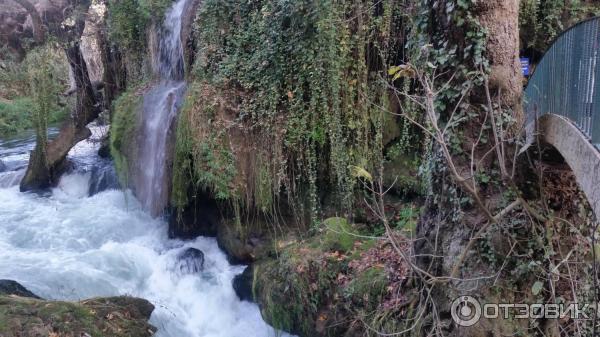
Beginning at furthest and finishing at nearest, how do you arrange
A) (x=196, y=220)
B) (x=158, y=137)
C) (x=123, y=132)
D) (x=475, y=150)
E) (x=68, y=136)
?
(x=68, y=136), (x=123, y=132), (x=196, y=220), (x=158, y=137), (x=475, y=150)

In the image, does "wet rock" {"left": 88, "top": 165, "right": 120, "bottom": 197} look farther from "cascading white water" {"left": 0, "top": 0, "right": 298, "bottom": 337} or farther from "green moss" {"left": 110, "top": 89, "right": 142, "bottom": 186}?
"green moss" {"left": 110, "top": 89, "right": 142, "bottom": 186}

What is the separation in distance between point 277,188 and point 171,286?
2095mm

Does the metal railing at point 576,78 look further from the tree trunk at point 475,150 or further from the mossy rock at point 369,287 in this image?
the mossy rock at point 369,287

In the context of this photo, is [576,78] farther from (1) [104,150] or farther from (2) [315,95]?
(1) [104,150]

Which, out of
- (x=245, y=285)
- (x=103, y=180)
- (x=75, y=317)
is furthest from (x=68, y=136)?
(x=75, y=317)

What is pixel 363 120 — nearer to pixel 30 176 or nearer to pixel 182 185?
pixel 182 185

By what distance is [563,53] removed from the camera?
3.32 meters

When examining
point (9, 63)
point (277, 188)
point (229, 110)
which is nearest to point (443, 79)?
point (277, 188)

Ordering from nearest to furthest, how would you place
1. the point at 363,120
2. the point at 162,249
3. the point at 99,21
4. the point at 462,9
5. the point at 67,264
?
the point at 462,9, the point at 363,120, the point at 67,264, the point at 162,249, the point at 99,21

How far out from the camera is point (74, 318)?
16.6 feet

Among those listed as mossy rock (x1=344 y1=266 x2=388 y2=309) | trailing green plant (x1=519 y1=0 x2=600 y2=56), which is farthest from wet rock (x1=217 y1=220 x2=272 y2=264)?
trailing green plant (x1=519 y1=0 x2=600 y2=56)

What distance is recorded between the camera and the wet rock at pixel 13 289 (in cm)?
582

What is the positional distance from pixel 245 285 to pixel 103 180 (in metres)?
4.75

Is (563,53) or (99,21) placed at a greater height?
(99,21)
